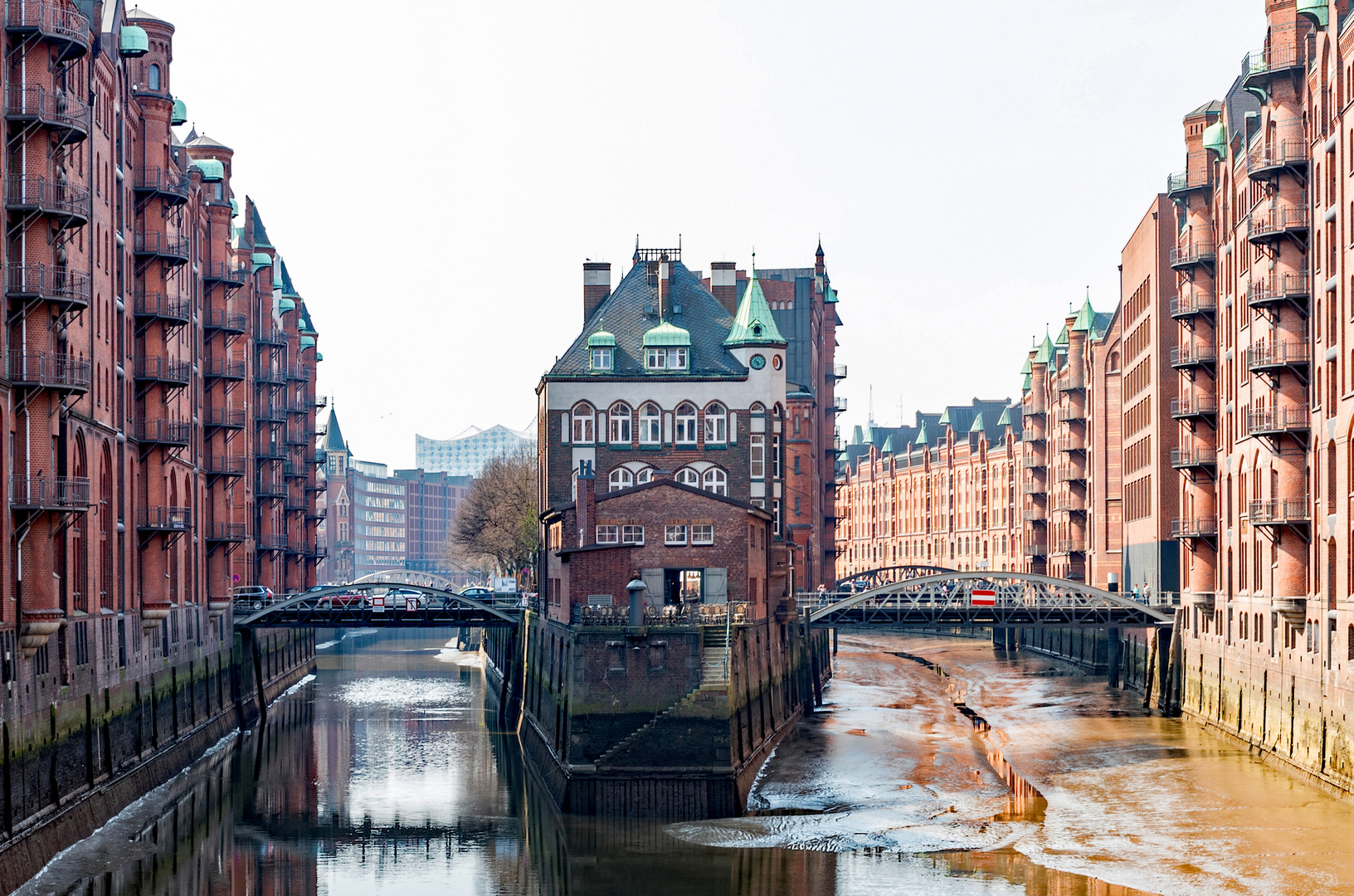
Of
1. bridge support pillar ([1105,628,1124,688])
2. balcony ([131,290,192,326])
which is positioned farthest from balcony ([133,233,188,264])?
bridge support pillar ([1105,628,1124,688])

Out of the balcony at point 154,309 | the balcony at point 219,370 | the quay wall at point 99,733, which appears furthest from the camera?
the balcony at point 219,370

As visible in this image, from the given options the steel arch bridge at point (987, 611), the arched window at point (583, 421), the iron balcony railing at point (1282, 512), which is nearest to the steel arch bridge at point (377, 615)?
Answer: the arched window at point (583, 421)

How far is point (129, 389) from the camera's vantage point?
230ft

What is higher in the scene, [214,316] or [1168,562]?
[214,316]

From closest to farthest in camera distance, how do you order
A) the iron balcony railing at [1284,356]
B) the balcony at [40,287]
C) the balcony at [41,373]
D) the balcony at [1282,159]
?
the balcony at [41,373] < the balcony at [40,287] < the iron balcony railing at [1284,356] < the balcony at [1282,159]

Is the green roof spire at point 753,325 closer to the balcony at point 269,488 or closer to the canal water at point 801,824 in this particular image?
the canal water at point 801,824

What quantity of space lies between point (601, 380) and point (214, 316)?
22.6 metres

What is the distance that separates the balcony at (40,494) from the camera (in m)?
50.2

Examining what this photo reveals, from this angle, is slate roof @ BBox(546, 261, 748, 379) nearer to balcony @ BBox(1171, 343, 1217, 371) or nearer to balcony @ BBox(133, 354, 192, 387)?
balcony @ BBox(133, 354, 192, 387)

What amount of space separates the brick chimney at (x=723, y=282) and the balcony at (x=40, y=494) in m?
46.0

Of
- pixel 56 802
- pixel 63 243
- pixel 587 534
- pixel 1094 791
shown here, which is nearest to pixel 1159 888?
pixel 1094 791

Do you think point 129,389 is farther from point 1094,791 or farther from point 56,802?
point 1094,791

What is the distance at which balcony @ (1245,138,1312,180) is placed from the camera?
6625cm

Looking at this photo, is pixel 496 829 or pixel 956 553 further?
pixel 956 553
